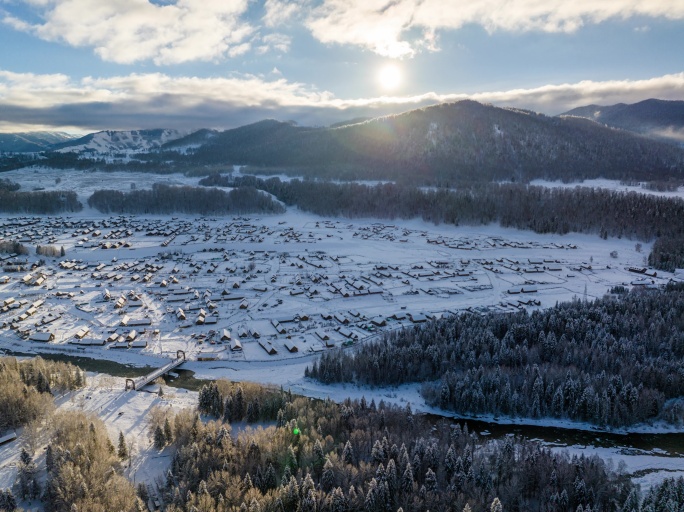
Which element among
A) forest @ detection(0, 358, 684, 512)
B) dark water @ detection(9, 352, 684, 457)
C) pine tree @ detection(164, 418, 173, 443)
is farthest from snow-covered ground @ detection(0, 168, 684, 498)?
forest @ detection(0, 358, 684, 512)

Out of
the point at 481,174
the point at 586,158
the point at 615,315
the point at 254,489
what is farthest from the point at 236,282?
the point at 586,158

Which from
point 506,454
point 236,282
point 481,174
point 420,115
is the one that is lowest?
point 506,454

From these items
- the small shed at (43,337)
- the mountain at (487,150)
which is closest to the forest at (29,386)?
the small shed at (43,337)

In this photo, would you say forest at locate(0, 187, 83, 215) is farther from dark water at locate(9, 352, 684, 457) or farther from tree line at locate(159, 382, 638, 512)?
dark water at locate(9, 352, 684, 457)

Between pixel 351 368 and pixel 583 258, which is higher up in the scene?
pixel 583 258

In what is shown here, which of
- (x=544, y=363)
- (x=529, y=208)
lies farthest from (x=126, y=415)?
(x=529, y=208)

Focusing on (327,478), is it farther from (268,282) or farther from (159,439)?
(268,282)

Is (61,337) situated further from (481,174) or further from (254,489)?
(481,174)
